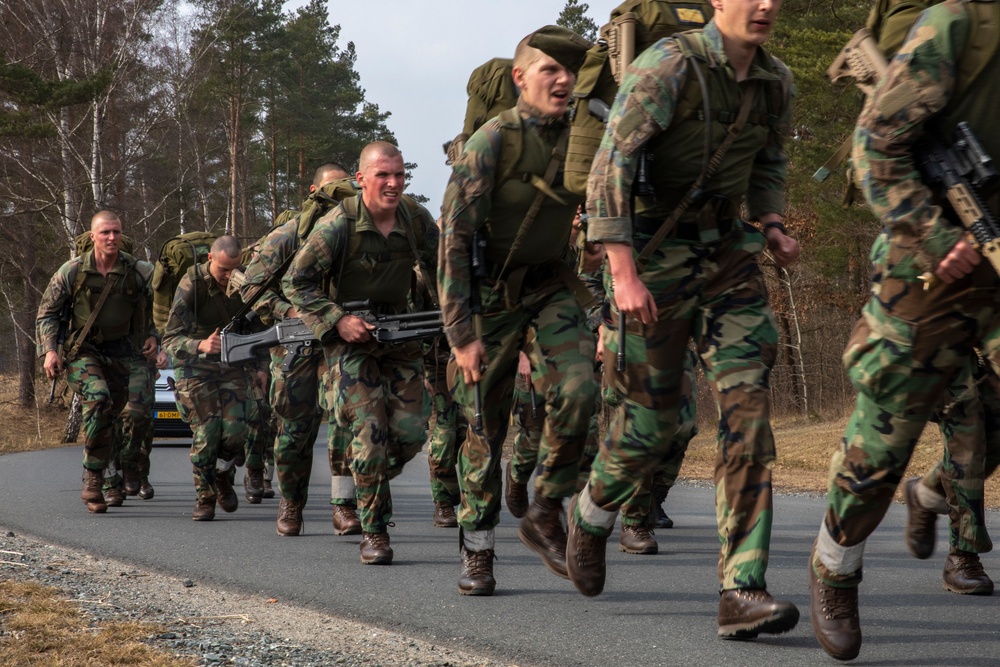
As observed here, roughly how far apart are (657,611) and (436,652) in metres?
1.14

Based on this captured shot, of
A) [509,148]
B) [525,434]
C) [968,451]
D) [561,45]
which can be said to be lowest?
[968,451]

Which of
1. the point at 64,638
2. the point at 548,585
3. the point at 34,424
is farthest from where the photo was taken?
the point at 34,424

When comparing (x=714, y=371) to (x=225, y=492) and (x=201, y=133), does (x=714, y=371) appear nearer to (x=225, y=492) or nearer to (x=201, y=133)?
(x=225, y=492)

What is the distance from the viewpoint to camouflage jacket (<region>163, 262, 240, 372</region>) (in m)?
10.8

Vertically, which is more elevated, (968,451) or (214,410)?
(214,410)

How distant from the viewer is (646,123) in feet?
15.5

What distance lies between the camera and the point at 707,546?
7945 millimetres

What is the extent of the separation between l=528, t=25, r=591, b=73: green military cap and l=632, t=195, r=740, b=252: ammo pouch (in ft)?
4.22

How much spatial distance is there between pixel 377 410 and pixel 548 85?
253 centimetres

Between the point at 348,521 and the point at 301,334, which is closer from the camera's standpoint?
the point at 348,521

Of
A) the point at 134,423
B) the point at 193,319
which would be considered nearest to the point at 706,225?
the point at 193,319

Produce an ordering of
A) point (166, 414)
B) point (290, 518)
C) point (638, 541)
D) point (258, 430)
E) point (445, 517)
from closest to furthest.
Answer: point (638, 541) → point (290, 518) → point (445, 517) → point (258, 430) → point (166, 414)

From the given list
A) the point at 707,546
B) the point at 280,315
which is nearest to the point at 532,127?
the point at 707,546

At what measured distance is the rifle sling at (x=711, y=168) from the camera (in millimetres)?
4863
